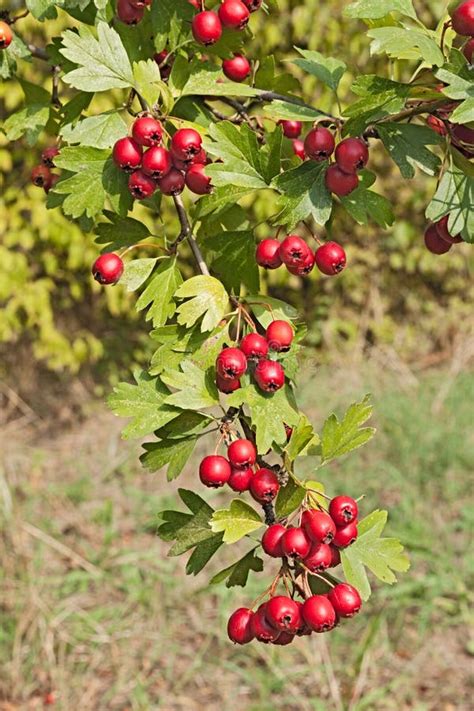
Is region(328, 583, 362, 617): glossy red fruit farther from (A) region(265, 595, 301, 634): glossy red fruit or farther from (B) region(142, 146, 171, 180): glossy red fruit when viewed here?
(B) region(142, 146, 171, 180): glossy red fruit

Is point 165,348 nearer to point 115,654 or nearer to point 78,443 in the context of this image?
point 115,654

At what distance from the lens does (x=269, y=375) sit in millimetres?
1037

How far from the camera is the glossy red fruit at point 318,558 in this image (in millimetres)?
1021

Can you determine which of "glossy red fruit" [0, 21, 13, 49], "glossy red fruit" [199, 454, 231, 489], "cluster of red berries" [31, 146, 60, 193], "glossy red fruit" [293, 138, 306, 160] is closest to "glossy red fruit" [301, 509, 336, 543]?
"glossy red fruit" [199, 454, 231, 489]

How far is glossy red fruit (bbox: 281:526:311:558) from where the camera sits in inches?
39.3

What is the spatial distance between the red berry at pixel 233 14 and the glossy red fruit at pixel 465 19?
26 centimetres

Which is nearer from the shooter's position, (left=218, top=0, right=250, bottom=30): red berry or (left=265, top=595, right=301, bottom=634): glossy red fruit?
(left=265, top=595, right=301, bottom=634): glossy red fruit

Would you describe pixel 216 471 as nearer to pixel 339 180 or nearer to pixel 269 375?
pixel 269 375

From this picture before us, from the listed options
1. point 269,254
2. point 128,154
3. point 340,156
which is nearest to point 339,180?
point 340,156

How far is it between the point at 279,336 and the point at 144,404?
0.17 m

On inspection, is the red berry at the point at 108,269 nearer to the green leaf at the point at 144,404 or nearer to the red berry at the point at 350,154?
the green leaf at the point at 144,404

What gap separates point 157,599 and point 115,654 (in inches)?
11.7

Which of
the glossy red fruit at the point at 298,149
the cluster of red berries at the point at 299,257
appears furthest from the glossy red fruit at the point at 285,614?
the glossy red fruit at the point at 298,149

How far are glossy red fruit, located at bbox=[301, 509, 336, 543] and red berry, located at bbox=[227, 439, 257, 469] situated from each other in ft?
0.28
